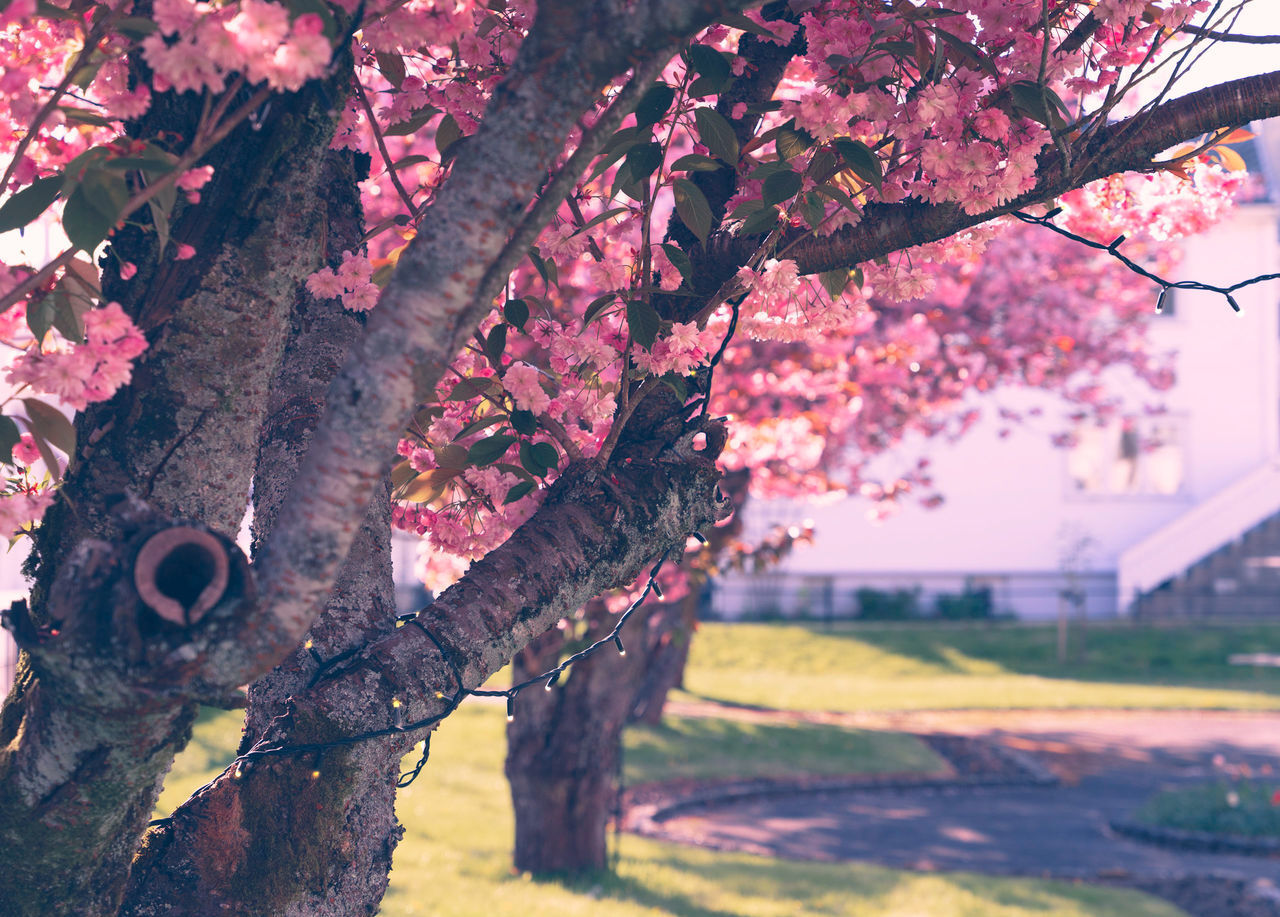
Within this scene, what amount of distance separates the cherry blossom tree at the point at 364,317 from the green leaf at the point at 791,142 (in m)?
0.02

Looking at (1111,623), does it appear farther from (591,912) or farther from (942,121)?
(942,121)

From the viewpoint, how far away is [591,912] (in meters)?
6.76

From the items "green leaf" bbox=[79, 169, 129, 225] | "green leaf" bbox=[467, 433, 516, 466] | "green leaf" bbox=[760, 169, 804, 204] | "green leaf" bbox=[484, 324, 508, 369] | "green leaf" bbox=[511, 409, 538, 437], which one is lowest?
"green leaf" bbox=[467, 433, 516, 466]

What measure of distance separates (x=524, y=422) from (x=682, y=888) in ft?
20.1

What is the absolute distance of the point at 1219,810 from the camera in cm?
1025

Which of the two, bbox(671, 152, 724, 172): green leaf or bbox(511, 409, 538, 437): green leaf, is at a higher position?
bbox(671, 152, 724, 172): green leaf

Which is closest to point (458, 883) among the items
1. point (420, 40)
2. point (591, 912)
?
point (591, 912)

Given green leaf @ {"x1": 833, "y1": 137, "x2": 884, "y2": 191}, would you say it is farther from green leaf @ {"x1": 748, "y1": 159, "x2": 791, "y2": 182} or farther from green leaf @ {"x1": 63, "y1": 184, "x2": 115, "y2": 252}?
green leaf @ {"x1": 63, "y1": 184, "x2": 115, "y2": 252}

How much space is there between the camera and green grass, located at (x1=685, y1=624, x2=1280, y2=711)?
16.9 m

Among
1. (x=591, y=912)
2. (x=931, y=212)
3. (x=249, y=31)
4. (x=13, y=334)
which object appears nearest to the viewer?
(x=249, y=31)

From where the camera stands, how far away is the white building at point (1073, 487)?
2416cm

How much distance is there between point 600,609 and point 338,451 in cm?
595

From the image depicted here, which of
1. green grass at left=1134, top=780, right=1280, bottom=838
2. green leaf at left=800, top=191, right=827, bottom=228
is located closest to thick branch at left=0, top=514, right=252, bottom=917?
green leaf at left=800, top=191, right=827, bottom=228

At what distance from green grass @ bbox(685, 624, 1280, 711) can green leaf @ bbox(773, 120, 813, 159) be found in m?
15.0
